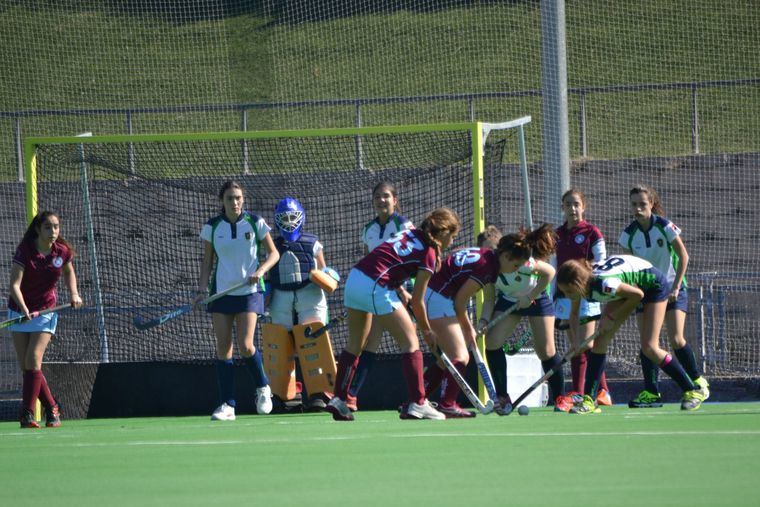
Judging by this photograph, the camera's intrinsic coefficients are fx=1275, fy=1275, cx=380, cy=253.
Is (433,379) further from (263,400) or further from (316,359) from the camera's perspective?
(263,400)

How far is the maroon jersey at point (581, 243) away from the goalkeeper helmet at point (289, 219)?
2.11 metres

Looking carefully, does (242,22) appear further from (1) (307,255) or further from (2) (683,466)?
(2) (683,466)

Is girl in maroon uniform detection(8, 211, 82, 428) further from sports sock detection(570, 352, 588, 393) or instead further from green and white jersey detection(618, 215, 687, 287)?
green and white jersey detection(618, 215, 687, 287)

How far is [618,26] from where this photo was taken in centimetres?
2175

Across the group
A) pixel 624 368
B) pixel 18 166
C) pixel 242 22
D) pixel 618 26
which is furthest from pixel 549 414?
pixel 242 22

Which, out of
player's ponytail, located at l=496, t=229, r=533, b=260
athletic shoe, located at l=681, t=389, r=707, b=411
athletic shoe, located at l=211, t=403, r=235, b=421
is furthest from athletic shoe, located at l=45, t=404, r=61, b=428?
athletic shoe, located at l=681, t=389, r=707, b=411

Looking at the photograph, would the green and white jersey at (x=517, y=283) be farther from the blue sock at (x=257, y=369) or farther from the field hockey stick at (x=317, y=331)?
the blue sock at (x=257, y=369)

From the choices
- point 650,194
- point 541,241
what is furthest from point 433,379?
point 650,194

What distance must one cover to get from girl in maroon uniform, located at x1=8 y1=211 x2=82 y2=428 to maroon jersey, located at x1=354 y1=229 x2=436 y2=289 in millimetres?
2488

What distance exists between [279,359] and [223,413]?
1.17 meters

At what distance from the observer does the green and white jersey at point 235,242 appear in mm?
9500

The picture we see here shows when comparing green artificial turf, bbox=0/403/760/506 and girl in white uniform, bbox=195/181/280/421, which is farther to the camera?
Result: girl in white uniform, bbox=195/181/280/421

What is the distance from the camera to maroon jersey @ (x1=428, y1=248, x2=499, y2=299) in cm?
862

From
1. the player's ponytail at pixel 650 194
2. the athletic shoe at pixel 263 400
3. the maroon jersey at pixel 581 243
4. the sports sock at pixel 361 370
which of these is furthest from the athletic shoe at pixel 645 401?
the athletic shoe at pixel 263 400
